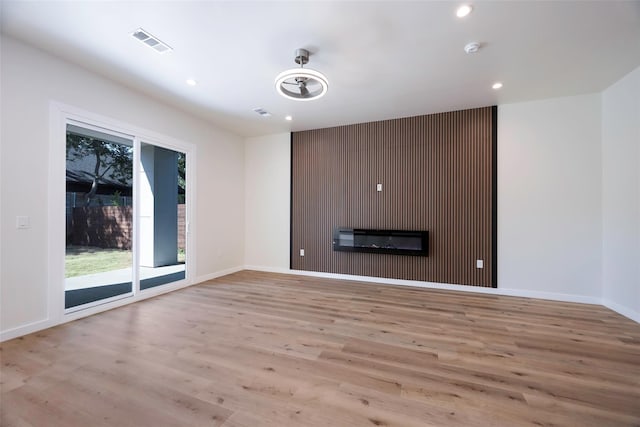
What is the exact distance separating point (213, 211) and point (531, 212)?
5339 mm

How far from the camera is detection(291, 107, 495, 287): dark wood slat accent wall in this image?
4102 millimetres

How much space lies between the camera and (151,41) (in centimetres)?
252

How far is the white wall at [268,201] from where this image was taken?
17.8 feet

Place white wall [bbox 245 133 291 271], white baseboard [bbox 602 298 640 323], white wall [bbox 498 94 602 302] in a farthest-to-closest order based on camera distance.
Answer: white wall [bbox 245 133 291 271] → white wall [bbox 498 94 602 302] → white baseboard [bbox 602 298 640 323]

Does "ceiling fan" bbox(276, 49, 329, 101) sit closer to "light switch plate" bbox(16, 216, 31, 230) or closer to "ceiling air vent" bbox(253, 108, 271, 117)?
"ceiling air vent" bbox(253, 108, 271, 117)

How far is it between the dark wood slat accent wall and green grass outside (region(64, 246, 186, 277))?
9.26 feet

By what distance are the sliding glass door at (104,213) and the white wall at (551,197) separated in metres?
5.30

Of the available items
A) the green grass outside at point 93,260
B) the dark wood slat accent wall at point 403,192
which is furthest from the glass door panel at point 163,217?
the dark wood slat accent wall at point 403,192

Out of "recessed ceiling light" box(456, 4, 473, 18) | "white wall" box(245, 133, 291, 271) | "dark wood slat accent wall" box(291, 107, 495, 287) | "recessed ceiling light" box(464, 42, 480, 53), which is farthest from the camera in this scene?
"white wall" box(245, 133, 291, 271)

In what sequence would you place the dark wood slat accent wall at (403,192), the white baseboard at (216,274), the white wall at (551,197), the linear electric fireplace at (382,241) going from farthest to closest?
the white baseboard at (216,274) → the linear electric fireplace at (382,241) → the dark wood slat accent wall at (403,192) → the white wall at (551,197)

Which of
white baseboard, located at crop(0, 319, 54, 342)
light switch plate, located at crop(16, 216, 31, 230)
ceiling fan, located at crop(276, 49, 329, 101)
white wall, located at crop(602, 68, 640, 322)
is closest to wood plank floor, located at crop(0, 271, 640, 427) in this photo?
white baseboard, located at crop(0, 319, 54, 342)

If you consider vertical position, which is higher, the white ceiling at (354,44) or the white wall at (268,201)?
the white ceiling at (354,44)

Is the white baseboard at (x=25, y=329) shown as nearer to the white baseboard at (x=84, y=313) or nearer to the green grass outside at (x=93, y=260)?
the white baseboard at (x=84, y=313)

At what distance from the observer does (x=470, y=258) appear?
13.5 feet
